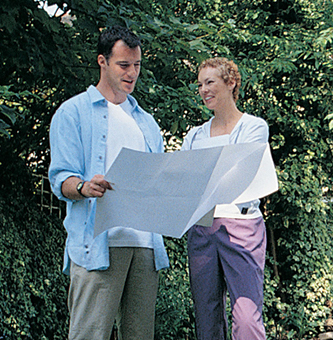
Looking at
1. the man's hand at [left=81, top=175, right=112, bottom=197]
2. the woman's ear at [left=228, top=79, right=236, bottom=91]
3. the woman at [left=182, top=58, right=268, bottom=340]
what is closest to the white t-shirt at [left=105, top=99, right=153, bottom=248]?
the man's hand at [left=81, top=175, right=112, bottom=197]

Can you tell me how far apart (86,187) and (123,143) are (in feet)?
1.11

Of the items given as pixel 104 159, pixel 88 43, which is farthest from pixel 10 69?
pixel 104 159

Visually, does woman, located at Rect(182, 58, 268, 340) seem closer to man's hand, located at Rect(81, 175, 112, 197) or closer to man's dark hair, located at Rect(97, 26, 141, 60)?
man's dark hair, located at Rect(97, 26, 141, 60)

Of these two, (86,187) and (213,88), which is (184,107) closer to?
(213,88)

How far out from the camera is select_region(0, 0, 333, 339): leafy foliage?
4.45 m

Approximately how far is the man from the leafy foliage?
4.73ft

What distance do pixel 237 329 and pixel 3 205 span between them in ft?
10.7

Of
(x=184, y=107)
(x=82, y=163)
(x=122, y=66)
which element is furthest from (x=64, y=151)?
(x=184, y=107)

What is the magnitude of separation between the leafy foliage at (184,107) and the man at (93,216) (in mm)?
1442

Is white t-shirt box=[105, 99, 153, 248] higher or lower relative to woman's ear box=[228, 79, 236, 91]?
lower

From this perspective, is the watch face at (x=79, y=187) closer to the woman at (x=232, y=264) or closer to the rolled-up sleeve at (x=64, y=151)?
the rolled-up sleeve at (x=64, y=151)

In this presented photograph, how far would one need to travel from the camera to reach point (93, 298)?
→ 6.48ft

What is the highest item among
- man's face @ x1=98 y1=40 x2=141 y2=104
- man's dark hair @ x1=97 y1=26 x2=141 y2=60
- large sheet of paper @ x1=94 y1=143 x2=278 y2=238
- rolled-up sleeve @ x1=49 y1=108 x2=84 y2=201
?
man's dark hair @ x1=97 y1=26 x2=141 y2=60

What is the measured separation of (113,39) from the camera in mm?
2148
